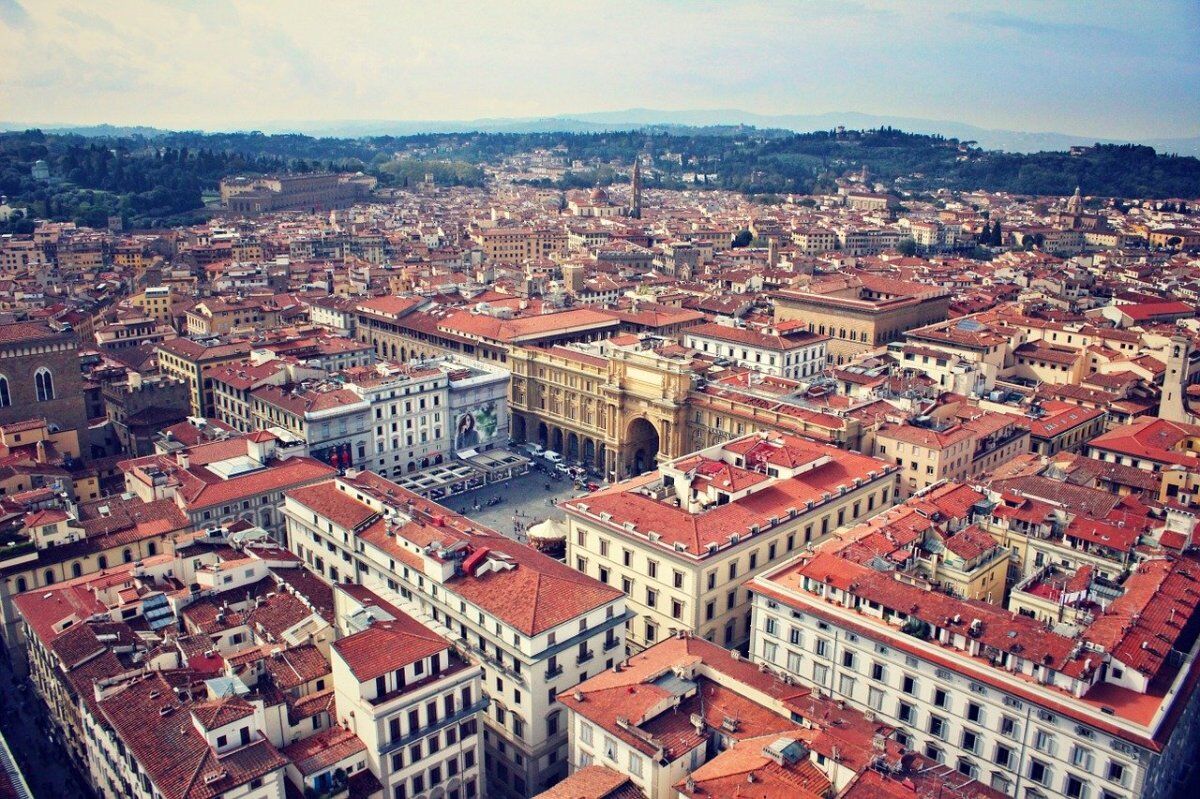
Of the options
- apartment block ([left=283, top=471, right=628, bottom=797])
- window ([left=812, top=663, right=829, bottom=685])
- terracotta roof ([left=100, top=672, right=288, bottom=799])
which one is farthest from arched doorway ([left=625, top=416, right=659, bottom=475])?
terracotta roof ([left=100, top=672, right=288, bottom=799])

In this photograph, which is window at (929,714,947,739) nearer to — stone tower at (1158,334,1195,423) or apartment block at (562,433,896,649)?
apartment block at (562,433,896,649)

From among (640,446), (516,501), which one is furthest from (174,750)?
(640,446)

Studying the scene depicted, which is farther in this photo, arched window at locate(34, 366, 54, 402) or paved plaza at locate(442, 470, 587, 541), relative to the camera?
arched window at locate(34, 366, 54, 402)

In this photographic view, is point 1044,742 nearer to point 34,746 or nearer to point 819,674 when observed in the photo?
point 819,674

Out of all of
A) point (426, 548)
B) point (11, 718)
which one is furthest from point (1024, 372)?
point (11, 718)

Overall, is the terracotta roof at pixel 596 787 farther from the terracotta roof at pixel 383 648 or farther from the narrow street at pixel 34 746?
the narrow street at pixel 34 746

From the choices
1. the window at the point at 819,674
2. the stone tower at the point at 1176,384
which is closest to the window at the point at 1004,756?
the window at the point at 819,674
